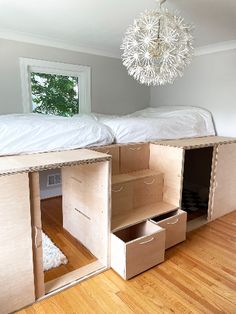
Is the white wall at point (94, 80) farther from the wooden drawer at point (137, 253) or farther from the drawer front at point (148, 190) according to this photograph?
the wooden drawer at point (137, 253)

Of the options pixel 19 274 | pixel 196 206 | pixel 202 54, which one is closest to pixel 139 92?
pixel 202 54

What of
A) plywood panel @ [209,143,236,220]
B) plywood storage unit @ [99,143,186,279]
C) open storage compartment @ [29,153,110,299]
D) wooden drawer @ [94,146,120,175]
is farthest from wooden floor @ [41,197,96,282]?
plywood panel @ [209,143,236,220]

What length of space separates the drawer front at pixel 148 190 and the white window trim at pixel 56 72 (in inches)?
66.0

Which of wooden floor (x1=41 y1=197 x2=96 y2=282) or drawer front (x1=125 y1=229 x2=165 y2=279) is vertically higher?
drawer front (x1=125 y1=229 x2=165 y2=279)

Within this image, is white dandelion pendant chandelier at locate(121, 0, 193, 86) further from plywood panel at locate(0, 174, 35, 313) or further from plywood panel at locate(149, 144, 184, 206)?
plywood panel at locate(0, 174, 35, 313)

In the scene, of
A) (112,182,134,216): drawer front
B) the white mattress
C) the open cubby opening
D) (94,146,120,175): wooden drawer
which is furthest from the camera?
the open cubby opening

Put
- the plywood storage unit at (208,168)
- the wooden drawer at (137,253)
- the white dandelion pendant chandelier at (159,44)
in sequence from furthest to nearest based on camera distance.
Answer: the plywood storage unit at (208,168) → the wooden drawer at (137,253) → the white dandelion pendant chandelier at (159,44)

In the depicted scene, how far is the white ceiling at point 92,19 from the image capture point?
184 cm

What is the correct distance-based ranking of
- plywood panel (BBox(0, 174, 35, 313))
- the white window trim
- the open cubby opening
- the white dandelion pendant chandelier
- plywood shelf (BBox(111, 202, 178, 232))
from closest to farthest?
1. plywood panel (BBox(0, 174, 35, 313))
2. the white dandelion pendant chandelier
3. plywood shelf (BBox(111, 202, 178, 232))
4. the white window trim
5. the open cubby opening

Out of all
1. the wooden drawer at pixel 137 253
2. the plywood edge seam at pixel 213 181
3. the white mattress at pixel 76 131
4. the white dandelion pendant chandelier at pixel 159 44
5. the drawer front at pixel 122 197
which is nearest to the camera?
the white dandelion pendant chandelier at pixel 159 44

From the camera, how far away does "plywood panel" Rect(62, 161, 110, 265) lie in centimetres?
174

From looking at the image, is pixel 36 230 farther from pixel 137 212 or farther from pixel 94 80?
pixel 94 80

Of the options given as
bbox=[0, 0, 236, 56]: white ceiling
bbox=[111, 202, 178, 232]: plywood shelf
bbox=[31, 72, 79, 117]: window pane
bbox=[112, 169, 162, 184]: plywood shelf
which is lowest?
bbox=[111, 202, 178, 232]: plywood shelf

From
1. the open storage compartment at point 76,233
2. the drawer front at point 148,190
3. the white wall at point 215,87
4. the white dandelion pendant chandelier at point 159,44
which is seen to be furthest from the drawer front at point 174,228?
the white wall at point 215,87
